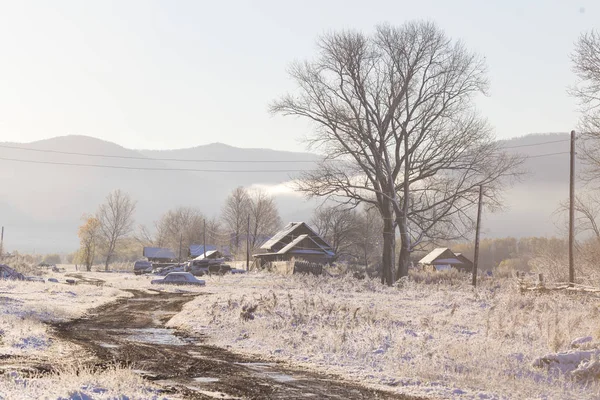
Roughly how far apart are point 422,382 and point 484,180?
95.8ft

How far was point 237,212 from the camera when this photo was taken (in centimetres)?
12606

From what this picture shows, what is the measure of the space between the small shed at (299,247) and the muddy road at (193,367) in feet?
176

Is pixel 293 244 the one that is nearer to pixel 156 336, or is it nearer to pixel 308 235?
pixel 308 235

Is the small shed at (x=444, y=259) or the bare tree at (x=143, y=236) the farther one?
the bare tree at (x=143, y=236)

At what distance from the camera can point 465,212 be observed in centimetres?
3959

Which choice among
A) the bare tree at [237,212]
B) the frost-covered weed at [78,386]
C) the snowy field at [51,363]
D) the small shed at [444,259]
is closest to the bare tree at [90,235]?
the bare tree at [237,212]

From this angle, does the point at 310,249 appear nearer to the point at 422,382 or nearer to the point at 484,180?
the point at 484,180

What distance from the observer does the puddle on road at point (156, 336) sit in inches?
729

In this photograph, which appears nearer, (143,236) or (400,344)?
(400,344)

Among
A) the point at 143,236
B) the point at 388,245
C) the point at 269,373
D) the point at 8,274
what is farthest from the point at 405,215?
the point at 143,236

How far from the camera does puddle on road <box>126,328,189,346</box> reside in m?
18.5

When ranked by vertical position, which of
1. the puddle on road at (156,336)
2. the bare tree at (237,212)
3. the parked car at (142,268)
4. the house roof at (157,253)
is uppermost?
the bare tree at (237,212)

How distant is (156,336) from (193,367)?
254 inches

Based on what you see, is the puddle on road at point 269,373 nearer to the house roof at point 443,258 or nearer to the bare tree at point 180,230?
the house roof at point 443,258
